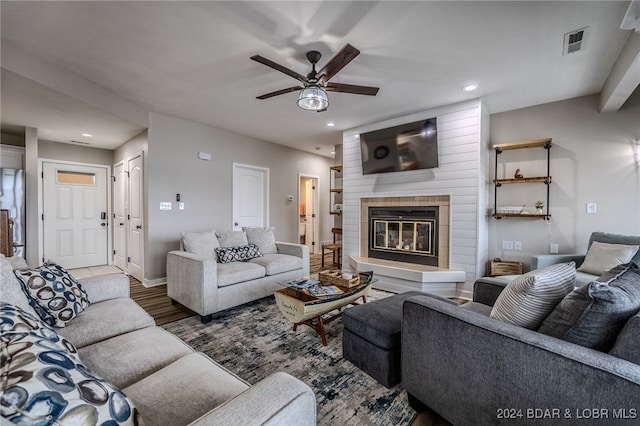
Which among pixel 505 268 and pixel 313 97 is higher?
pixel 313 97

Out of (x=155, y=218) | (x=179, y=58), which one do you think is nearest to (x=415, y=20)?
(x=179, y=58)

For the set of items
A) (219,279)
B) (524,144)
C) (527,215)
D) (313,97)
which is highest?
(313,97)

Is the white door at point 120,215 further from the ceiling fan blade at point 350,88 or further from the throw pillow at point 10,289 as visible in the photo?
the ceiling fan blade at point 350,88

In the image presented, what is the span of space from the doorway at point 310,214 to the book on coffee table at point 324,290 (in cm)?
405

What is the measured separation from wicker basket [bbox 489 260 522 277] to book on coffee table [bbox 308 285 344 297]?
252 centimetres

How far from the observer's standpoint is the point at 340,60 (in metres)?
2.18

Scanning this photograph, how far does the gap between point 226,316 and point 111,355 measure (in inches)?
65.1

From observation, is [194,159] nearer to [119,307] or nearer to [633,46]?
[119,307]

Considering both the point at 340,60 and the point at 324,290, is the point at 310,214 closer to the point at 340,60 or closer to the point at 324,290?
the point at 324,290

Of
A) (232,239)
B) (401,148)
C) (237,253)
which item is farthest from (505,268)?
(232,239)

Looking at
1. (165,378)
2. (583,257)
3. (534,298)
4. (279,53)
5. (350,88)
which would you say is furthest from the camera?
(583,257)

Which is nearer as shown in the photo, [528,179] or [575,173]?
[575,173]

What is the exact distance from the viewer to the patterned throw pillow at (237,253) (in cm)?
332

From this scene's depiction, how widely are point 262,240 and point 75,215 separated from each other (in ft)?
12.9
